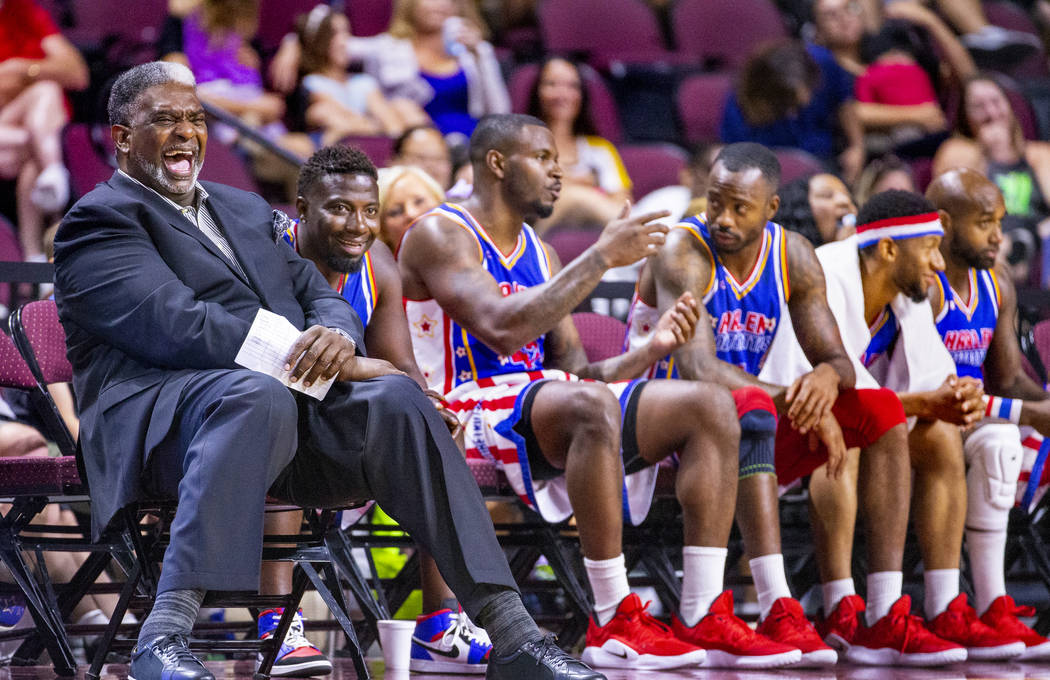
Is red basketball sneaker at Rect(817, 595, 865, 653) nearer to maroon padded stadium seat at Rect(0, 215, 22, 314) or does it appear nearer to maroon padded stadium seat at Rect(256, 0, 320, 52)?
maroon padded stadium seat at Rect(0, 215, 22, 314)

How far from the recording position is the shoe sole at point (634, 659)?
346 centimetres

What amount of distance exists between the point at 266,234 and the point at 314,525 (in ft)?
2.29

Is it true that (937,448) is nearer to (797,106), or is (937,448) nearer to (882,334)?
(882,334)

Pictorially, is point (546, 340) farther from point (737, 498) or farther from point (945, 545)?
point (945, 545)

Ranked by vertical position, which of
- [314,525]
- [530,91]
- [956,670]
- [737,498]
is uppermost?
[530,91]

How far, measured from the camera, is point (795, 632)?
3.66 m

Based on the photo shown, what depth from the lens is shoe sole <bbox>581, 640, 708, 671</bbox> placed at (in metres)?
3.46

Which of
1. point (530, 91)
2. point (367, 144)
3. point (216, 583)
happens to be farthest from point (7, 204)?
point (216, 583)

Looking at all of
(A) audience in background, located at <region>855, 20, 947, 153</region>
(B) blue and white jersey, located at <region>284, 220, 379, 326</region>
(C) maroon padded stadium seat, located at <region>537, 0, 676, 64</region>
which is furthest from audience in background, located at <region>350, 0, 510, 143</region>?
(B) blue and white jersey, located at <region>284, 220, 379, 326</region>

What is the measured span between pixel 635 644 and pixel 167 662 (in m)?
1.35

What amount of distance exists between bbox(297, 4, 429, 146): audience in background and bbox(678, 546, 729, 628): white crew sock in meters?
3.54

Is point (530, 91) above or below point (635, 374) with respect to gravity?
above

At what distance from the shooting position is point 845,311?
14.8 feet

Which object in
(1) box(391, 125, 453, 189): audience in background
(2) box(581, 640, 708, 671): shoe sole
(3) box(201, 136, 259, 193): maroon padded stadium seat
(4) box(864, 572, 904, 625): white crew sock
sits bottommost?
(4) box(864, 572, 904, 625): white crew sock
